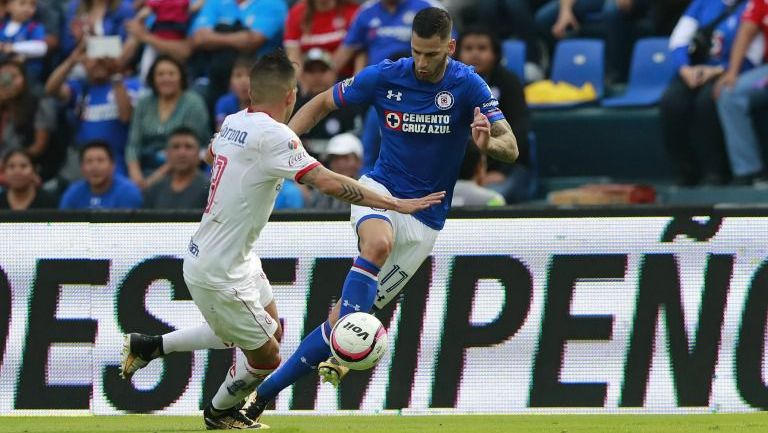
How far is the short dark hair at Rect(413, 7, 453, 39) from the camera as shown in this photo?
8289mm

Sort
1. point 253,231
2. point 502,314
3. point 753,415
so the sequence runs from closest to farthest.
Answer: point 253,231 < point 753,415 < point 502,314

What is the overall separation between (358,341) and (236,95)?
21.2ft

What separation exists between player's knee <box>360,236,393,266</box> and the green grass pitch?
40.7 inches

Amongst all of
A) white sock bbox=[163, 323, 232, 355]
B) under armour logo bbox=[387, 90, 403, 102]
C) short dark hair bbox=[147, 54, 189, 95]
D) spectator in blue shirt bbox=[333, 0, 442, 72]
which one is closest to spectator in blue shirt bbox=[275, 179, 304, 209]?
spectator in blue shirt bbox=[333, 0, 442, 72]

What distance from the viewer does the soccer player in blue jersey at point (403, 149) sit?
8438mm

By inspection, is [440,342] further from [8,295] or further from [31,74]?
[31,74]

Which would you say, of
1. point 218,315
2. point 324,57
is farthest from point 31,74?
point 218,315

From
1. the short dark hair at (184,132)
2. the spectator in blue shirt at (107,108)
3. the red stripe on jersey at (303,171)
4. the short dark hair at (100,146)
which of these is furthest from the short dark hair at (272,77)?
the spectator in blue shirt at (107,108)

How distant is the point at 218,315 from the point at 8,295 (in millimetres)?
2771

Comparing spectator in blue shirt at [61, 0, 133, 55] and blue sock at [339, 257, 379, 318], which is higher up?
spectator in blue shirt at [61, 0, 133, 55]

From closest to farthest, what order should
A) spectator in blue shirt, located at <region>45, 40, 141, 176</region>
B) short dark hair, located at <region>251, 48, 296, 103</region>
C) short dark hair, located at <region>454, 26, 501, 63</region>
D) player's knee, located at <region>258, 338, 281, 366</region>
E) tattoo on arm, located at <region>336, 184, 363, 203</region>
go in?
tattoo on arm, located at <region>336, 184, 363, 203</region>
short dark hair, located at <region>251, 48, 296, 103</region>
player's knee, located at <region>258, 338, 281, 366</region>
short dark hair, located at <region>454, 26, 501, 63</region>
spectator in blue shirt, located at <region>45, 40, 141, 176</region>

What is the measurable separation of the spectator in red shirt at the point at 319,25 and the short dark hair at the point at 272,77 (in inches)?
260

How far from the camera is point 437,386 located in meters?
9.98

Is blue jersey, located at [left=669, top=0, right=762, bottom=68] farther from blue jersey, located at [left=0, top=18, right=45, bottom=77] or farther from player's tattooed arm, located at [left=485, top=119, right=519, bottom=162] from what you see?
blue jersey, located at [left=0, top=18, right=45, bottom=77]
